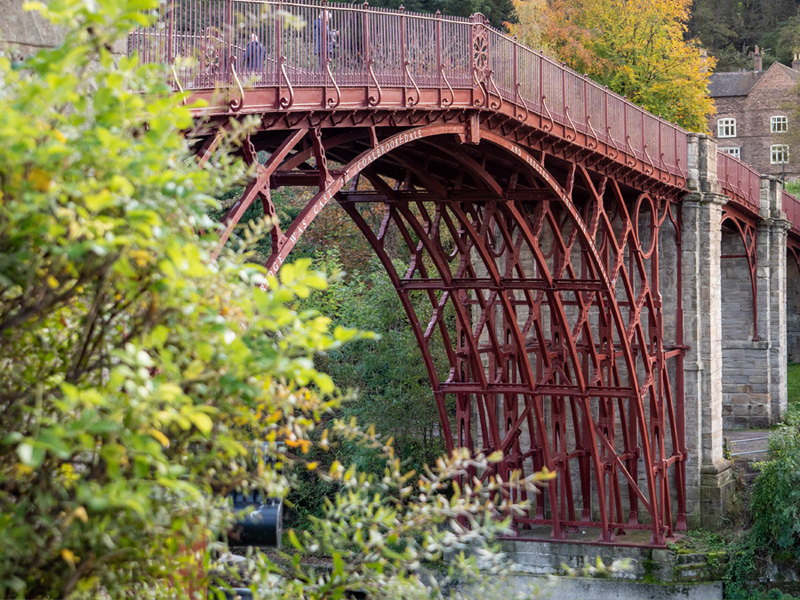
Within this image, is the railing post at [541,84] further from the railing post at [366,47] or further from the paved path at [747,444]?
the paved path at [747,444]

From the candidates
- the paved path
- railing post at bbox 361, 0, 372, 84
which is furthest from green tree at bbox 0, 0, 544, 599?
the paved path

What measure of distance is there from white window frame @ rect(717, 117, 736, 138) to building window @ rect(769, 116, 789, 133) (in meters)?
1.85

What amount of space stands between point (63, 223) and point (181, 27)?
227 inches

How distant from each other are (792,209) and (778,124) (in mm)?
25110

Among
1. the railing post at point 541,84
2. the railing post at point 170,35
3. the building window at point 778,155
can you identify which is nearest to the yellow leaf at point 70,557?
the railing post at point 170,35

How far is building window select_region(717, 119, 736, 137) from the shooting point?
185 feet

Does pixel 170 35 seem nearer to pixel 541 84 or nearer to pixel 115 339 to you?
pixel 115 339

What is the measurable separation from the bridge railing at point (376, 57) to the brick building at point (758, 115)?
39.1 metres

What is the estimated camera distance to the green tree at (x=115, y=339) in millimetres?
3053

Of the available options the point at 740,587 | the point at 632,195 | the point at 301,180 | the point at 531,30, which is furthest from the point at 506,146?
the point at 531,30

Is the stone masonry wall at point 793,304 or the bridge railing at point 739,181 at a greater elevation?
the bridge railing at point 739,181

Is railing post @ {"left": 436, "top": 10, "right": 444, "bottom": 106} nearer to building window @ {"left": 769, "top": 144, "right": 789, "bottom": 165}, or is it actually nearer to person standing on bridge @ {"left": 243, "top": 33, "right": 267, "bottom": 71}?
person standing on bridge @ {"left": 243, "top": 33, "right": 267, "bottom": 71}

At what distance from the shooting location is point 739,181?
25.2m

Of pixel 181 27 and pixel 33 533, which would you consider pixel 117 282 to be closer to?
pixel 33 533
